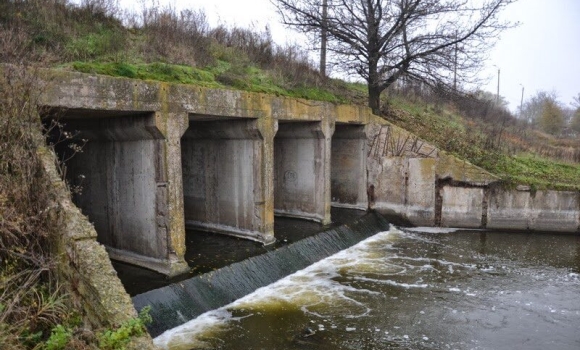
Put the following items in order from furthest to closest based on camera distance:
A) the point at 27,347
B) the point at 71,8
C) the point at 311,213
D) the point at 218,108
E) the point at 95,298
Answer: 1. the point at 311,213
2. the point at 71,8
3. the point at 218,108
4. the point at 95,298
5. the point at 27,347

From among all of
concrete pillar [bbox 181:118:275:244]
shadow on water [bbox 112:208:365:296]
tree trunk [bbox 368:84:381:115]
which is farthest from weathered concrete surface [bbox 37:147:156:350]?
tree trunk [bbox 368:84:381:115]

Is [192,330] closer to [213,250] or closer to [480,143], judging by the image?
[213,250]

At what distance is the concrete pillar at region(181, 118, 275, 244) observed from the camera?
9547 mm

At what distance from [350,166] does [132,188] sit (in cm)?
795

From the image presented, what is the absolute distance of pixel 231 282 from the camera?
25.8 ft

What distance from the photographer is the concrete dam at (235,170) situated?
7367 millimetres

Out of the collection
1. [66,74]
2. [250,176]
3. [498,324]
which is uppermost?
[66,74]

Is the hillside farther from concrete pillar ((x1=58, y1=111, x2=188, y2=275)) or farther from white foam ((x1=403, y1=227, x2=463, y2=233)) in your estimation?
white foam ((x1=403, y1=227, x2=463, y2=233))

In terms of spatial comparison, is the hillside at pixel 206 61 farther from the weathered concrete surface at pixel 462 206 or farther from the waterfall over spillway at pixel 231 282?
the waterfall over spillway at pixel 231 282

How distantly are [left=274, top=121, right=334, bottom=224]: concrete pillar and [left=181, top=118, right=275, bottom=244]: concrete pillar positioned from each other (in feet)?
8.06

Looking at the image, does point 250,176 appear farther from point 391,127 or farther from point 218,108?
point 391,127

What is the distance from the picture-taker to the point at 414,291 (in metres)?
8.42

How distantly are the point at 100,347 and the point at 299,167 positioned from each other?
29.7 ft

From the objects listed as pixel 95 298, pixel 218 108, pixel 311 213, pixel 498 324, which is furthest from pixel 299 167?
pixel 95 298
